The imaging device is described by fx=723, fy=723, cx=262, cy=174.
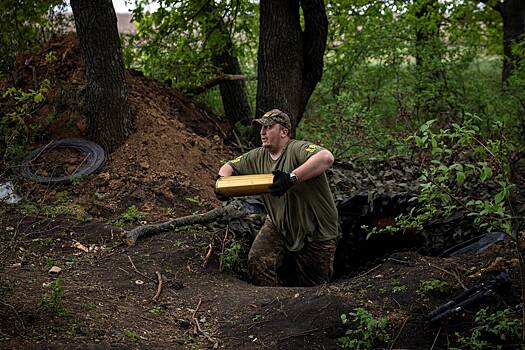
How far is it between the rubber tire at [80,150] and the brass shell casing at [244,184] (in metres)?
2.85

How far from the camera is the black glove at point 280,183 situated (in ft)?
22.1

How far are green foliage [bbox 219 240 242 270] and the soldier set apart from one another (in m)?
0.16

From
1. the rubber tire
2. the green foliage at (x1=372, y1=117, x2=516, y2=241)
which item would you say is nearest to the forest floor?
the rubber tire

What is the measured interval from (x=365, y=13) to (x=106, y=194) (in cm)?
855

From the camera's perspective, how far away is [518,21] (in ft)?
60.5

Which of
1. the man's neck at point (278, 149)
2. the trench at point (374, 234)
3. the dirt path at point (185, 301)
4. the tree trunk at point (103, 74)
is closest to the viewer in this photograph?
the dirt path at point (185, 301)

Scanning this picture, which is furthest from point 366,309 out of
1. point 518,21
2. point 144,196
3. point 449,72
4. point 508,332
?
point 518,21

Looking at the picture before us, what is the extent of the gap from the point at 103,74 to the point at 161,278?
12.5 feet

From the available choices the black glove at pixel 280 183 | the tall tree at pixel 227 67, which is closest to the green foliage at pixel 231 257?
the black glove at pixel 280 183

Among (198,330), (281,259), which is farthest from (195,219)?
(198,330)

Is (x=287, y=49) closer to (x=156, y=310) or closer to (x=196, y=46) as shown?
(x=196, y=46)

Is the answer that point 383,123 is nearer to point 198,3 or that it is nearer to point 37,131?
point 198,3

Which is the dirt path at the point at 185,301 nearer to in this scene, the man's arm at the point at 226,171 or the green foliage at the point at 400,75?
the man's arm at the point at 226,171

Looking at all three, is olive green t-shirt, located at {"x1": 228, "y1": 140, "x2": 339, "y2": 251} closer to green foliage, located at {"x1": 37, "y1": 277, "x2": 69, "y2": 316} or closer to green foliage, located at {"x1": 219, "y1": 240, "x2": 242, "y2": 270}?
green foliage, located at {"x1": 219, "y1": 240, "x2": 242, "y2": 270}
